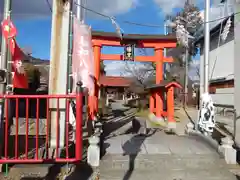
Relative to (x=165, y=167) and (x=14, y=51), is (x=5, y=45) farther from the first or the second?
(x=165, y=167)

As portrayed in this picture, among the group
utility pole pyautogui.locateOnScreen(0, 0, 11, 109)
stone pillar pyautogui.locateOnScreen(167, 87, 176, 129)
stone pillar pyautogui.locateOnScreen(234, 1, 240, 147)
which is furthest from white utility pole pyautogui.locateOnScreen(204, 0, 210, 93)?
utility pole pyautogui.locateOnScreen(0, 0, 11, 109)

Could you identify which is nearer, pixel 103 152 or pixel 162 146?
pixel 103 152

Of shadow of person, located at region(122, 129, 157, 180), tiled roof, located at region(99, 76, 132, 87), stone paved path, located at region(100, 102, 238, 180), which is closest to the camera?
stone paved path, located at region(100, 102, 238, 180)

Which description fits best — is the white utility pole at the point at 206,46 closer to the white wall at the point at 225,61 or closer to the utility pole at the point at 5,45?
the utility pole at the point at 5,45

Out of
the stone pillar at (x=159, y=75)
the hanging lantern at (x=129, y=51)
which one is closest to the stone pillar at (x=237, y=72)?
the hanging lantern at (x=129, y=51)

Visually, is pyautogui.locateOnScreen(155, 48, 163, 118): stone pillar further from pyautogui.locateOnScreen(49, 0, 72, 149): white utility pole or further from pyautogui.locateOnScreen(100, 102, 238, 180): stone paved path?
pyautogui.locateOnScreen(49, 0, 72, 149): white utility pole

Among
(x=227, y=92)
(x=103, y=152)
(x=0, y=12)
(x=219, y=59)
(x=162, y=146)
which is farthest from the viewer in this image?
(x=219, y=59)

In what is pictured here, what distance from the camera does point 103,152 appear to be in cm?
771

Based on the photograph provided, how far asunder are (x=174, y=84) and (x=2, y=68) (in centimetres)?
1063

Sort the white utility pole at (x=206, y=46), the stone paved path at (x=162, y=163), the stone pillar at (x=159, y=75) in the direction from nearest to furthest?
the stone paved path at (x=162, y=163)
the white utility pole at (x=206, y=46)
the stone pillar at (x=159, y=75)

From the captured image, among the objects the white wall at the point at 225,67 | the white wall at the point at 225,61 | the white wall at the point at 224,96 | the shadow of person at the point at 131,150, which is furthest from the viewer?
the white wall at the point at 225,61

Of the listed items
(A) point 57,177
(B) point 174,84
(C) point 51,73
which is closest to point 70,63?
(C) point 51,73

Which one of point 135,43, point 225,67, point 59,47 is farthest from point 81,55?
point 225,67

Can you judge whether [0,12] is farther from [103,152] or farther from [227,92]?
[227,92]
